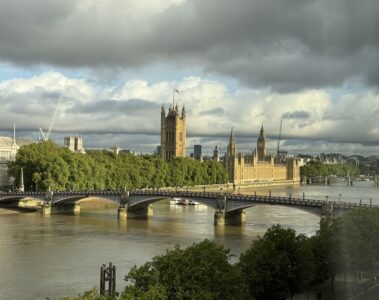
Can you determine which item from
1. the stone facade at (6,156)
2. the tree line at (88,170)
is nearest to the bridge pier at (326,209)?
the tree line at (88,170)

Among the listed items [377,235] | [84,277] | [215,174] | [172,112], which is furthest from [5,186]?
[377,235]

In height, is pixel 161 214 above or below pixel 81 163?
below

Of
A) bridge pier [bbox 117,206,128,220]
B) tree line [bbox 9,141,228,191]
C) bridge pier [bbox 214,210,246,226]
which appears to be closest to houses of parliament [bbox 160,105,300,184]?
tree line [bbox 9,141,228,191]

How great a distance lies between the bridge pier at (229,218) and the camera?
5742 cm

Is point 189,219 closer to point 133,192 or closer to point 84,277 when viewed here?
point 133,192

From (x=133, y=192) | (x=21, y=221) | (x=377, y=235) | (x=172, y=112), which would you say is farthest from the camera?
(x=172, y=112)

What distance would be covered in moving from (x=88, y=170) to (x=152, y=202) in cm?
2088

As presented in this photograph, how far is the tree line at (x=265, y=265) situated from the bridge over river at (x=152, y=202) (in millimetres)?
20951

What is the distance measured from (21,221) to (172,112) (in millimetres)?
99667

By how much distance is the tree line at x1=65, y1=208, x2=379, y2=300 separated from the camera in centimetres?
1959

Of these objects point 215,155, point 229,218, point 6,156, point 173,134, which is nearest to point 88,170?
point 229,218

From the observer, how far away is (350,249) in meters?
26.0

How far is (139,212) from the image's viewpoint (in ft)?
220

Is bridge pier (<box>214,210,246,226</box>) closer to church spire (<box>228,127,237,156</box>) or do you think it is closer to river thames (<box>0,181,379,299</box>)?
river thames (<box>0,181,379,299</box>)
